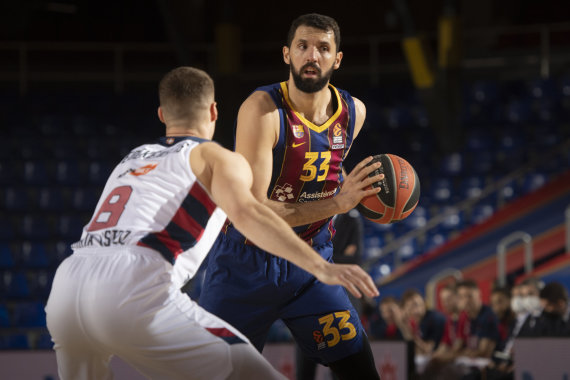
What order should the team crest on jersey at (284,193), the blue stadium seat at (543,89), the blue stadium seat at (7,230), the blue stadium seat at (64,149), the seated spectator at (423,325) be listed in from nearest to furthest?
1. the team crest on jersey at (284,193)
2. the seated spectator at (423,325)
3. the blue stadium seat at (7,230)
4. the blue stadium seat at (64,149)
5. the blue stadium seat at (543,89)

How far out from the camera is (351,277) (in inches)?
99.3

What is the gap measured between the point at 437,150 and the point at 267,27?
4840 millimetres

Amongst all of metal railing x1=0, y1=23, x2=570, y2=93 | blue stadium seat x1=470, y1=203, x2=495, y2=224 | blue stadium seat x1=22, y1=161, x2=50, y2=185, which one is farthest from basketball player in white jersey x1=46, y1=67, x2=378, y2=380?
metal railing x1=0, y1=23, x2=570, y2=93

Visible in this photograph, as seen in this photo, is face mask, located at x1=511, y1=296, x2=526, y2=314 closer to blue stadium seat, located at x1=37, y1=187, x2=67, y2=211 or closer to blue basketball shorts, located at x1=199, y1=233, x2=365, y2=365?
blue basketball shorts, located at x1=199, y1=233, x2=365, y2=365

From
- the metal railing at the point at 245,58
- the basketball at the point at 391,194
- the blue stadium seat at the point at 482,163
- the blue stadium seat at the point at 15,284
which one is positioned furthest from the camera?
the metal railing at the point at 245,58

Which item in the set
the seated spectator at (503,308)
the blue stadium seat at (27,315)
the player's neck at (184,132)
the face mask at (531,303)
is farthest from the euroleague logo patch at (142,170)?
the blue stadium seat at (27,315)

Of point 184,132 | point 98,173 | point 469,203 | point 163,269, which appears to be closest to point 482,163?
point 469,203

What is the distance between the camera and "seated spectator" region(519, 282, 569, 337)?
6535 millimetres

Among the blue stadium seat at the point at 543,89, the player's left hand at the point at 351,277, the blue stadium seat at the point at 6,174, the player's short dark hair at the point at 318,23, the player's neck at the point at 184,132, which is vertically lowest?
the player's left hand at the point at 351,277

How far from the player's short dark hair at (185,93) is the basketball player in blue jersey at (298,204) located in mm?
696

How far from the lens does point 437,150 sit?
13484mm

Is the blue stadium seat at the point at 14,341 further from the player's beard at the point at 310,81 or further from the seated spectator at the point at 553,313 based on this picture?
the player's beard at the point at 310,81

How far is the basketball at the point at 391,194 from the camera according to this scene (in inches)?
144

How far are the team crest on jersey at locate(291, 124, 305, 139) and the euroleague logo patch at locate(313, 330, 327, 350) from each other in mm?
928
